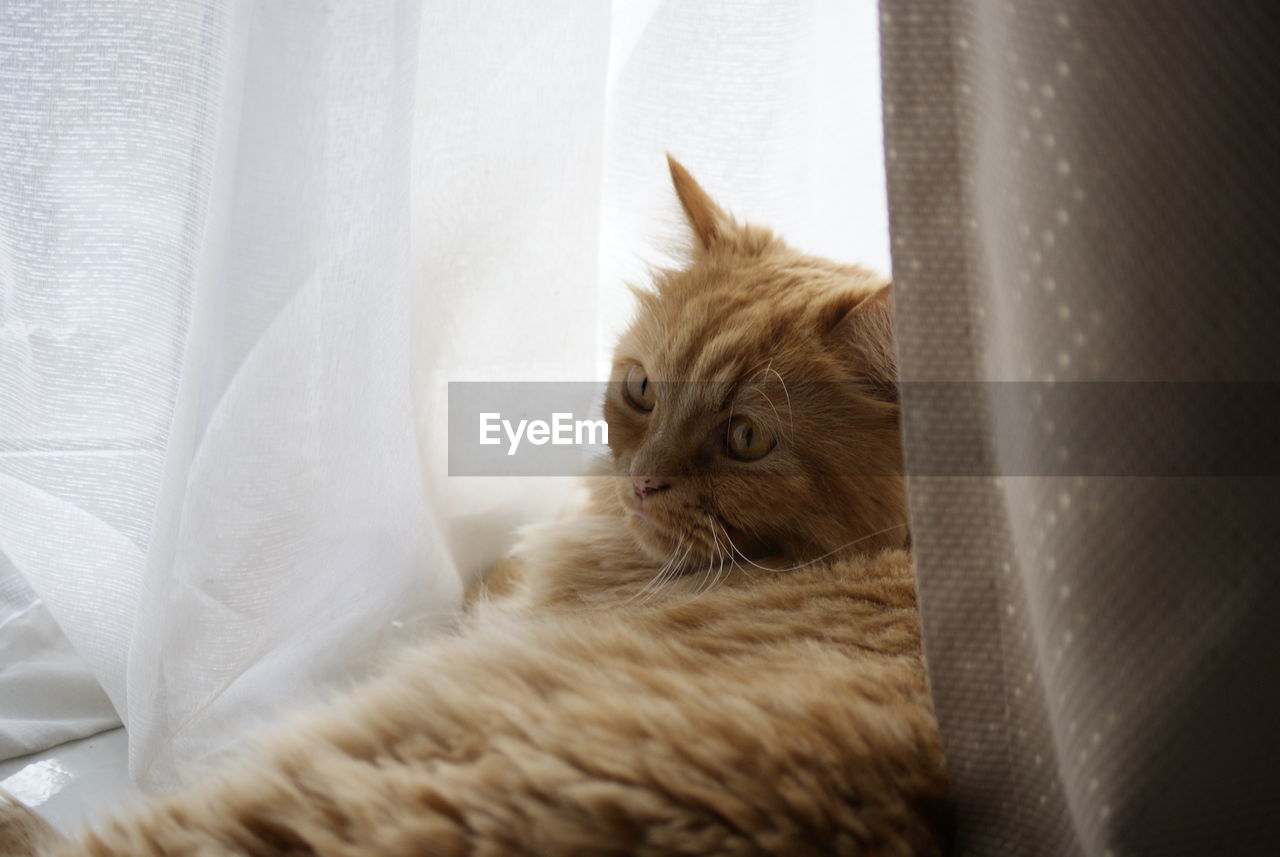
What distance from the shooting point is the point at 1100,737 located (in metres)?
0.61

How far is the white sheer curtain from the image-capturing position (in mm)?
1052

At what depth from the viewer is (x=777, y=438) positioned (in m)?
1.22

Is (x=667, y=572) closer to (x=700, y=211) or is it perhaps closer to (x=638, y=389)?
(x=638, y=389)

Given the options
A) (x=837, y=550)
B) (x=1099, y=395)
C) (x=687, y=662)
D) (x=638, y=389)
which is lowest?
(x=687, y=662)

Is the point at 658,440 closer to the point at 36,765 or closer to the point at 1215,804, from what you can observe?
the point at 1215,804

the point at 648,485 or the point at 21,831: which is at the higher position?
the point at 648,485

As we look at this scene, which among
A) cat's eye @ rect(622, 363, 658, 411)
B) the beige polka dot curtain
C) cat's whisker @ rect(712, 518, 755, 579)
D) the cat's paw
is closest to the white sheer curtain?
the cat's paw

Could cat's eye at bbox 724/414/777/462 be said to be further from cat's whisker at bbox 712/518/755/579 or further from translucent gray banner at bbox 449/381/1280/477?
translucent gray banner at bbox 449/381/1280/477

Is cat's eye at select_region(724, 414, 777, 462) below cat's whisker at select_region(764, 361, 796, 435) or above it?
below

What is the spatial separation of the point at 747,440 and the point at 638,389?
0.24 m

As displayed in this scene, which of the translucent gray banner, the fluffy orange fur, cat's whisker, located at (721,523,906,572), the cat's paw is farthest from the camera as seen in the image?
cat's whisker, located at (721,523,906,572)

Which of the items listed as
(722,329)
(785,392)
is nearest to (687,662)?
(785,392)

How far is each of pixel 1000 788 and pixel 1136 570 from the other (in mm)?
240

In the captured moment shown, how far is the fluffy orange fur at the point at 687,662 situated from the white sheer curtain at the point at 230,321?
22 cm
